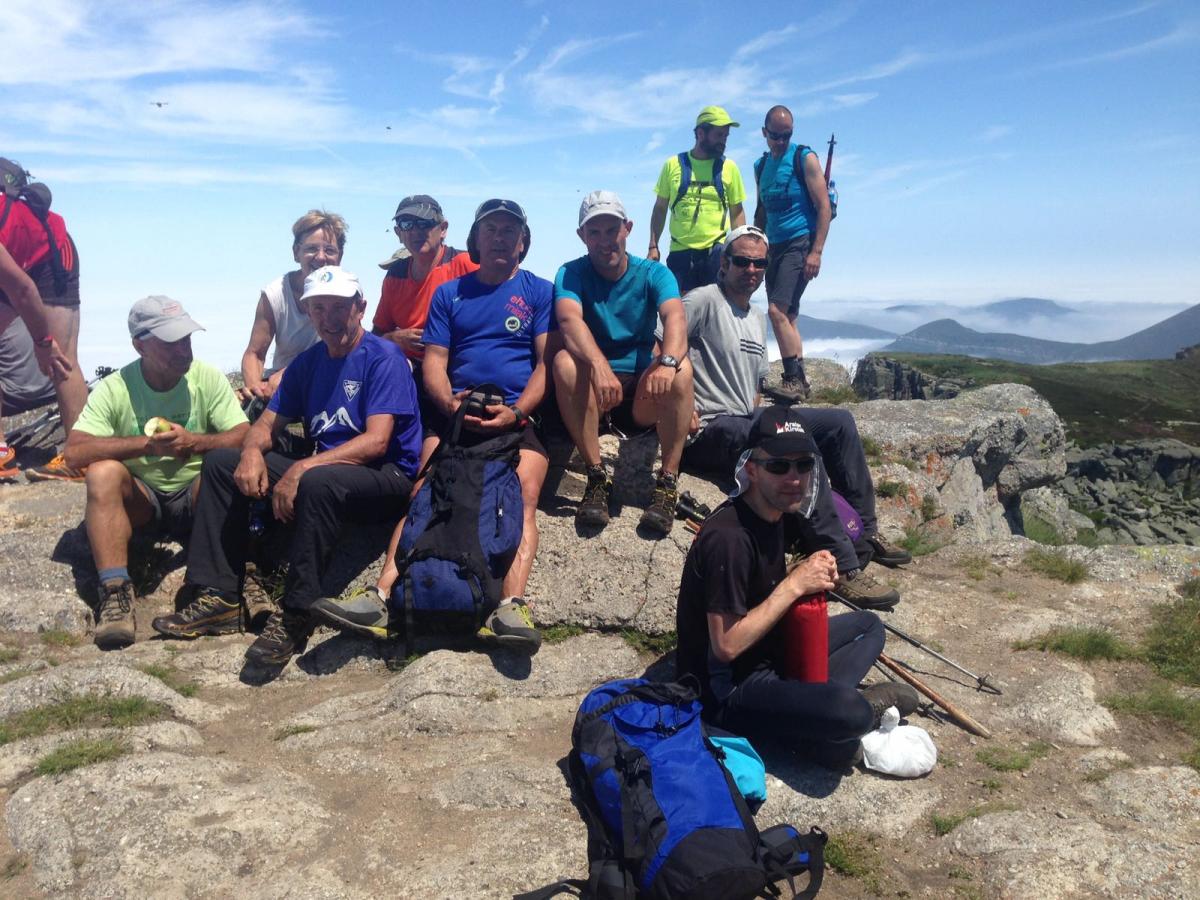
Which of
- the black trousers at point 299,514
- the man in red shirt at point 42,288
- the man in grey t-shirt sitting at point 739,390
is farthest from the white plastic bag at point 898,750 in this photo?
the man in red shirt at point 42,288

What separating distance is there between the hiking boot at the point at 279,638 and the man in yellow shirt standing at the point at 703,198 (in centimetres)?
656

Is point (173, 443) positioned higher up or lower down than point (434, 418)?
lower down

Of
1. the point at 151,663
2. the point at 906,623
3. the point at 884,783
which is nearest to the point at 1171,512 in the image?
the point at 906,623

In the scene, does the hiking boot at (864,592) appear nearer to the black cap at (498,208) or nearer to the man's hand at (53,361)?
the black cap at (498,208)

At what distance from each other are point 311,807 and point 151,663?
2.67 m

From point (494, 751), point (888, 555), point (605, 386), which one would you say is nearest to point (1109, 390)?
point (888, 555)

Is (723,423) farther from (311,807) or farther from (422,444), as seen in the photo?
(311,807)

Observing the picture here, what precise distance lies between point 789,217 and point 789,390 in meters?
2.49

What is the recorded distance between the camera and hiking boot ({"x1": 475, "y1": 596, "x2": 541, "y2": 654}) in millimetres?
6492

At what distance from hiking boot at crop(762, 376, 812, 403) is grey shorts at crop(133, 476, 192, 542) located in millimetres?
5936

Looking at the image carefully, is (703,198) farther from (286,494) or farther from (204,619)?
(204,619)

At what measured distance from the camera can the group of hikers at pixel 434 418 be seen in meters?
6.88

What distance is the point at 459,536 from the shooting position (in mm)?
6859

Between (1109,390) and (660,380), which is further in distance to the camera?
(1109,390)
